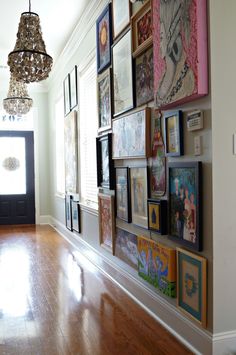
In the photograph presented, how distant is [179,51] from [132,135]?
1.07 m

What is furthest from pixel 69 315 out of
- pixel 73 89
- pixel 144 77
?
pixel 73 89

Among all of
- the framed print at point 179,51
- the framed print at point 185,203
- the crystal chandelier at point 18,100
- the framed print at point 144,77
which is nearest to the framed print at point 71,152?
the crystal chandelier at point 18,100

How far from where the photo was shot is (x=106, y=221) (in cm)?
406

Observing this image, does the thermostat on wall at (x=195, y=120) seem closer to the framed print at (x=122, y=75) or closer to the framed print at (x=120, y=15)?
the framed print at (x=122, y=75)

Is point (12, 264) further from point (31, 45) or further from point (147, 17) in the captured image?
point (147, 17)

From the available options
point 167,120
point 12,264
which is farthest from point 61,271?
point 167,120

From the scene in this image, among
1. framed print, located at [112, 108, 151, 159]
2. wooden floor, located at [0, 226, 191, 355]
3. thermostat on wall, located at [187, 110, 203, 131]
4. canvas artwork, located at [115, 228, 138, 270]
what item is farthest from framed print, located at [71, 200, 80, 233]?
thermostat on wall, located at [187, 110, 203, 131]

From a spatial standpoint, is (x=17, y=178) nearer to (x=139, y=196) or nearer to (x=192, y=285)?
(x=139, y=196)

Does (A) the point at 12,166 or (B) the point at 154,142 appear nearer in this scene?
(B) the point at 154,142

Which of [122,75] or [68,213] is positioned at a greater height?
[122,75]

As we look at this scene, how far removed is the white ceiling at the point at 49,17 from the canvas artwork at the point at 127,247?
289 centimetres

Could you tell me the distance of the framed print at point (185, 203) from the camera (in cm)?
229

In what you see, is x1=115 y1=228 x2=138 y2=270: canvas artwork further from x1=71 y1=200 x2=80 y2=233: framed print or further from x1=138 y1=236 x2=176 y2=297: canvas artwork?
x1=71 y1=200 x2=80 y2=233: framed print

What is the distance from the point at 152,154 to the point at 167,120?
14.8 inches
